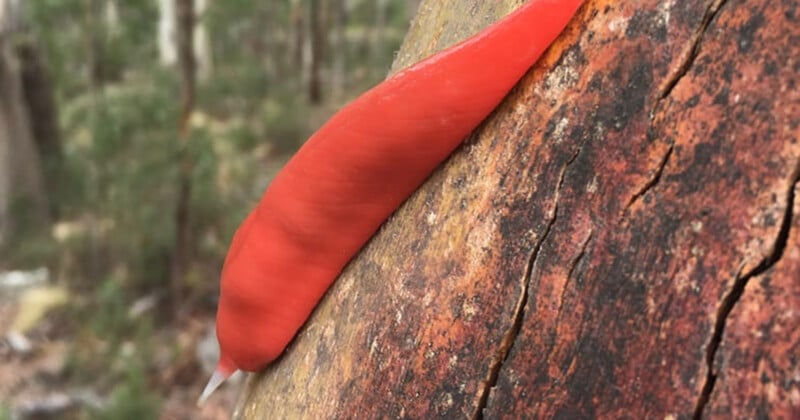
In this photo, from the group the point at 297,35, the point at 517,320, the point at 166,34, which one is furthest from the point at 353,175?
the point at 297,35

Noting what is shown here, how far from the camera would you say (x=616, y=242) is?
0.78m

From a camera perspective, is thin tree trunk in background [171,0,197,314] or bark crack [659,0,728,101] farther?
thin tree trunk in background [171,0,197,314]

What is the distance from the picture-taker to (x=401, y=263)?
100 centimetres

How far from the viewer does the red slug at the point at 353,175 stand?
88cm

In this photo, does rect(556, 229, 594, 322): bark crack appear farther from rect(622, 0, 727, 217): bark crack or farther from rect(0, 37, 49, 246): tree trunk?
rect(0, 37, 49, 246): tree trunk

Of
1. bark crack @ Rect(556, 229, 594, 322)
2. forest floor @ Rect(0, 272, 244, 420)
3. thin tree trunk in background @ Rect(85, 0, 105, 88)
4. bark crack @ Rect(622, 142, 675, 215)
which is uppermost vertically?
bark crack @ Rect(622, 142, 675, 215)

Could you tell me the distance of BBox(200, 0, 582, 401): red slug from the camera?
88 cm

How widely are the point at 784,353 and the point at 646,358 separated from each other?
137 millimetres

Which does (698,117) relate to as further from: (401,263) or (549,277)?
(401,263)

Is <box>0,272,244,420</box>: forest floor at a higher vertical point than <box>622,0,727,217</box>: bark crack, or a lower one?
lower

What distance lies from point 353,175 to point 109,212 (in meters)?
7.09

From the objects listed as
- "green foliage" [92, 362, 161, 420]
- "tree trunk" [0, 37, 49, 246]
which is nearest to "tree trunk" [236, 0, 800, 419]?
"green foliage" [92, 362, 161, 420]

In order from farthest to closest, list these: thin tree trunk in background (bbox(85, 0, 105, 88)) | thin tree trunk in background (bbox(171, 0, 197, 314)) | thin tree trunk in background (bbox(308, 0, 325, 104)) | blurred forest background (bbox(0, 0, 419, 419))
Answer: thin tree trunk in background (bbox(308, 0, 325, 104)) → thin tree trunk in background (bbox(85, 0, 105, 88)) → blurred forest background (bbox(0, 0, 419, 419)) → thin tree trunk in background (bbox(171, 0, 197, 314))

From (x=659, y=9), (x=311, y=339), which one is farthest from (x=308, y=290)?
(x=659, y=9)
